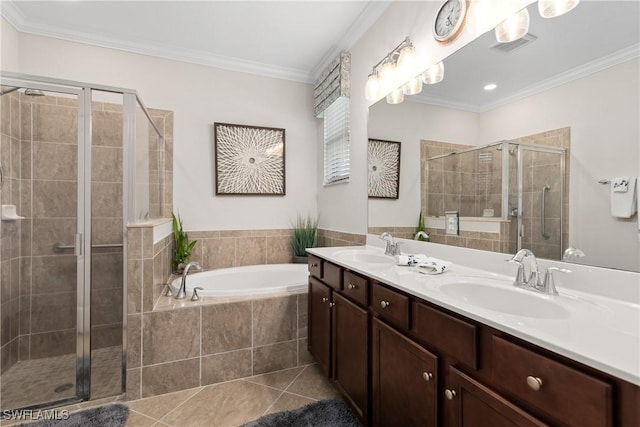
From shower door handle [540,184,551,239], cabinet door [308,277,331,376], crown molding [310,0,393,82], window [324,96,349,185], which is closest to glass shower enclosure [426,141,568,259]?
shower door handle [540,184,551,239]

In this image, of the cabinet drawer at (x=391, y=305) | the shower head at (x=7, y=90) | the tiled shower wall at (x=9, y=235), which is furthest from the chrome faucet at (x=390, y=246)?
the shower head at (x=7, y=90)

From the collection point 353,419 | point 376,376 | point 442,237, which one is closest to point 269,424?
point 353,419

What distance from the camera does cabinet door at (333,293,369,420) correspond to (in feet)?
4.68

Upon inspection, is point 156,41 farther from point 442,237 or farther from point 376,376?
point 376,376

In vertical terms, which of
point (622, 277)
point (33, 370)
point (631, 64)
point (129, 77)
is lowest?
point (33, 370)

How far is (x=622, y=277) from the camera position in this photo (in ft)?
3.09

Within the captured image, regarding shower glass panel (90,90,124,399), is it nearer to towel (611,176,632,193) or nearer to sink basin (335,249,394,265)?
sink basin (335,249,394,265)

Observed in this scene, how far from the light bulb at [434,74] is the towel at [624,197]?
988 millimetres

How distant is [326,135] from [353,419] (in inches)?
94.0

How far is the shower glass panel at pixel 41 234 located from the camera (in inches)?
70.1

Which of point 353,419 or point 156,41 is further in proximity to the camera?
point 156,41

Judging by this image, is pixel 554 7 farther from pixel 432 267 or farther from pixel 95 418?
pixel 95 418

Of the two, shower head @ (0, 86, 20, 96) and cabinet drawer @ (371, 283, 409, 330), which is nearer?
cabinet drawer @ (371, 283, 409, 330)

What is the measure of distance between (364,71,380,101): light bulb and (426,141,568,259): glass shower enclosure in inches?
30.9
